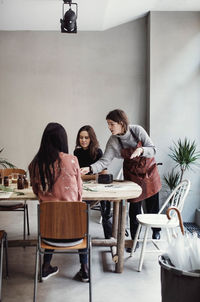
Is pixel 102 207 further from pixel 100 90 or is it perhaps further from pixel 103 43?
pixel 103 43

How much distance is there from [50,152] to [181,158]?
9.02ft

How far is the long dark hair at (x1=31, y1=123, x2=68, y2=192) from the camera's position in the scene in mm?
2662

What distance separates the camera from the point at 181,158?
493cm

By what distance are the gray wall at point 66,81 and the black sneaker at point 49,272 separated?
8.84 ft

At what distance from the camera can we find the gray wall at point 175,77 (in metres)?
5.14

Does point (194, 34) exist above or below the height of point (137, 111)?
above

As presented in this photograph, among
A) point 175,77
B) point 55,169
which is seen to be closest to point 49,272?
point 55,169

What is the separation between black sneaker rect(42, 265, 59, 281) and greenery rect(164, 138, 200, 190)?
2444 millimetres

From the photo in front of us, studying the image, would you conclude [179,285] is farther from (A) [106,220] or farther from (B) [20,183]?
(A) [106,220]

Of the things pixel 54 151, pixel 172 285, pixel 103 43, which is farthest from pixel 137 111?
pixel 172 285

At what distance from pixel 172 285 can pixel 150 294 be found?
1.01 m

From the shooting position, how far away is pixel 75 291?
9.25 ft

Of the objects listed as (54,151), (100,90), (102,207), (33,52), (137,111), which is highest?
(33,52)

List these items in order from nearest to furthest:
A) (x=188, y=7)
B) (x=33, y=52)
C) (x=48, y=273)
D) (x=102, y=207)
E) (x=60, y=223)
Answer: (x=60, y=223), (x=48, y=273), (x=102, y=207), (x=188, y=7), (x=33, y=52)
